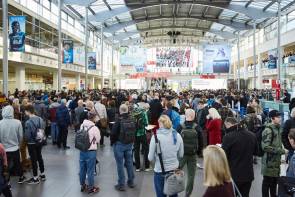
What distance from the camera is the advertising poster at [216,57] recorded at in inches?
1655

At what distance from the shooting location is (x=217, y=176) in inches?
146

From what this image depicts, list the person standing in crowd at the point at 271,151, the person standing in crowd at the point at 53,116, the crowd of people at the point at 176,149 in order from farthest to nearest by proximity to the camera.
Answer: the person standing in crowd at the point at 53,116
the person standing in crowd at the point at 271,151
the crowd of people at the point at 176,149

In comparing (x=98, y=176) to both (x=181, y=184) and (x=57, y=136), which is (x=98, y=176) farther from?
(x=57, y=136)

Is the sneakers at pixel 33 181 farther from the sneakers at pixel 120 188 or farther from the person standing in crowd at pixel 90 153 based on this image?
the sneakers at pixel 120 188

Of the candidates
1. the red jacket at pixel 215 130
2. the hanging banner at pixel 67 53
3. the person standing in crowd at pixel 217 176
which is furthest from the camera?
the hanging banner at pixel 67 53

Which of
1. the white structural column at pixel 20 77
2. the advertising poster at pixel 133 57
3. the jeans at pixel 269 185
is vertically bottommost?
the jeans at pixel 269 185

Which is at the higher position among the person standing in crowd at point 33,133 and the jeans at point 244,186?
the person standing in crowd at point 33,133

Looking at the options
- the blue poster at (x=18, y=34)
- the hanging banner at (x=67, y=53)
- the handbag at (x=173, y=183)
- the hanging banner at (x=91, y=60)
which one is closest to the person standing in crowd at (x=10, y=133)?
the handbag at (x=173, y=183)

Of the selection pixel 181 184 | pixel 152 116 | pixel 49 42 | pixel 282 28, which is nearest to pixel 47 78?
pixel 49 42

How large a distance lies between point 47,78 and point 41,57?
1488cm

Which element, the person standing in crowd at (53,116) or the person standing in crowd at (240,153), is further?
the person standing in crowd at (53,116)

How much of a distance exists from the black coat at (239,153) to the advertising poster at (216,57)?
3687 centimetres

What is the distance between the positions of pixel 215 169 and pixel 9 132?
18.2 ft

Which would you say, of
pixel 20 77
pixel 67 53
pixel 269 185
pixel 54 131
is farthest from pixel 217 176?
pixel 20 77
